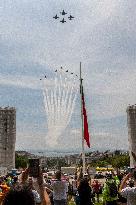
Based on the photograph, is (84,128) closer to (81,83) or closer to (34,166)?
(81,83)

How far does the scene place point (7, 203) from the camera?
3709mm

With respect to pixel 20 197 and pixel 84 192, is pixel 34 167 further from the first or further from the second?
pixel 84 192

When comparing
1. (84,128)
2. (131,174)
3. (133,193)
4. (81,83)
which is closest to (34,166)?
(131,174)

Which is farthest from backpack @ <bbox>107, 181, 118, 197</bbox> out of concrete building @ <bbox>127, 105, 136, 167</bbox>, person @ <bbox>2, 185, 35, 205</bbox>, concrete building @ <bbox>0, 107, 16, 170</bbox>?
concrete building @ <bbox>127, 105, 136, 167</bbox>

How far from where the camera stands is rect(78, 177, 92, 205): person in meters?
14.6

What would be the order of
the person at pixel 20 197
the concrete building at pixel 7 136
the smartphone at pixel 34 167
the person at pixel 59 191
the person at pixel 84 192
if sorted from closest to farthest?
the person at pixel 20 197, the smartphone at pixel 34 167, the person at pixel 59 191, the person at pixel 84 192, the concrete building at pixel 7 136

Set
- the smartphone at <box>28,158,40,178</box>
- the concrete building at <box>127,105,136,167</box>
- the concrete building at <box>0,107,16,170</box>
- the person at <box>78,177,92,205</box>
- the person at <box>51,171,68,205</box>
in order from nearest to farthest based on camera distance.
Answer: the smartphone at <box>28,158,40,178</box>
the person at <box>51,171,68,205</box>
the person at <box>78,177,92,205</box>
the concrete building at <box>0,107,16,170</box>
the concrete building at <box>127,105,136,167</box>

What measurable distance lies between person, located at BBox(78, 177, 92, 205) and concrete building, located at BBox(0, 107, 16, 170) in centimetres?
11275

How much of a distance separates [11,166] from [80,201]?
370 feet

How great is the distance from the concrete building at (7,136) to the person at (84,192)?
113 metres

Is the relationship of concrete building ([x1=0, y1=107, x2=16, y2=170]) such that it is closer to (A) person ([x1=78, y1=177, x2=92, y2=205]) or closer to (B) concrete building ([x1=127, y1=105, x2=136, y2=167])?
(B) concrete building ([x1=127, y1=105, x2=136, y2=167])

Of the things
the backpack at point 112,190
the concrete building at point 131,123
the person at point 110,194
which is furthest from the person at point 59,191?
the concrete building at point 131,123

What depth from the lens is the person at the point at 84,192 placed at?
14.6 m

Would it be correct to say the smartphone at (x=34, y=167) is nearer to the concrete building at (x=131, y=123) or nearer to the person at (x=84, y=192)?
the person at (x=84, y=192)
